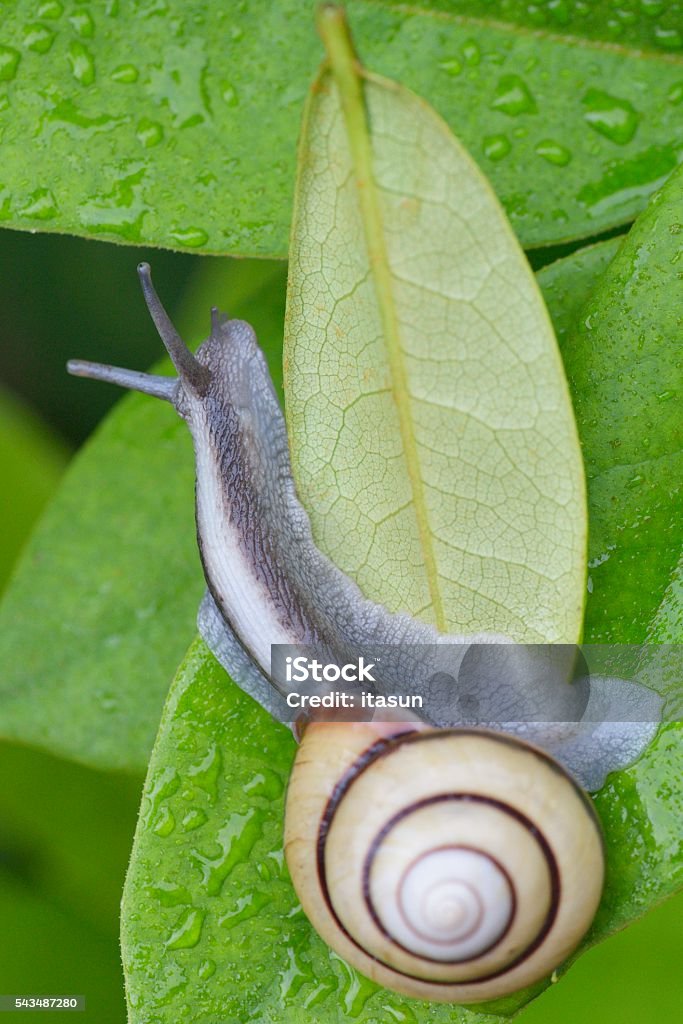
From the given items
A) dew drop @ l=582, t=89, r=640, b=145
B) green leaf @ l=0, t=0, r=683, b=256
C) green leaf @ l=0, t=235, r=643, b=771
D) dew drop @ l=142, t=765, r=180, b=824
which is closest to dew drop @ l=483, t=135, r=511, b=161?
green leaf @ l=0, t=0, r=683, b=256

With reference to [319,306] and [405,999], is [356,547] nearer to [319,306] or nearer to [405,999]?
[319,306]

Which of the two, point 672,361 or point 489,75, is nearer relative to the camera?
point 672,361

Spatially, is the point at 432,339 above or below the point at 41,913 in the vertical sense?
above

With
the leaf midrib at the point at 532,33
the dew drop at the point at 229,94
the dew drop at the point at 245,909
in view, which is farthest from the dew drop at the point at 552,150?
the dew drop at the point at 245,909

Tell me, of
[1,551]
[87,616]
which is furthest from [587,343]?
[1,551]

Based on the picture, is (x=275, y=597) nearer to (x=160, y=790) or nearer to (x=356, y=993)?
(x=160, y=790)

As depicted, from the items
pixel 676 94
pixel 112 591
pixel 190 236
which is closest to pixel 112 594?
pixel 112 591

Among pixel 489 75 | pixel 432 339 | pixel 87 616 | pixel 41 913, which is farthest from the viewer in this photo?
pixel 41 913

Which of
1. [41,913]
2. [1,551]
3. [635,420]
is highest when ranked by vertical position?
[635,420]
